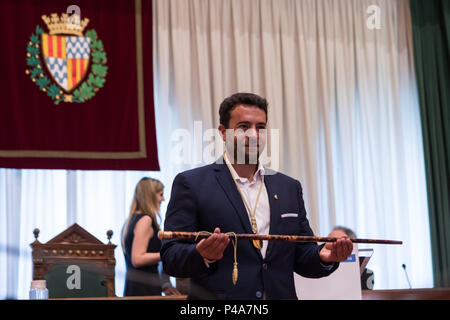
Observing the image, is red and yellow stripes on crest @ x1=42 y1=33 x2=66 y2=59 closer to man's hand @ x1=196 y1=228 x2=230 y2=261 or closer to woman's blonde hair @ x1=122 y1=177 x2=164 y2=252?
woman's blonde hair @ x1=122 y1=177 x2=164 y2=252

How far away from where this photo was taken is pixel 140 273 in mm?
4422

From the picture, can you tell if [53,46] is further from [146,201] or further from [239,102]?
[239,102]

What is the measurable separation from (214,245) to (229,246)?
0.29m

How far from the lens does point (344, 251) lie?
2.07m

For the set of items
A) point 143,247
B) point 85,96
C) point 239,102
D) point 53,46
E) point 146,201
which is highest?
point 53,46

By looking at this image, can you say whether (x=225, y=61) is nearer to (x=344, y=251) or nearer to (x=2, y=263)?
(x=2, y=263)

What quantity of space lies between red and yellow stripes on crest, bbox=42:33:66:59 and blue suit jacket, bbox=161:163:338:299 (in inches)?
145

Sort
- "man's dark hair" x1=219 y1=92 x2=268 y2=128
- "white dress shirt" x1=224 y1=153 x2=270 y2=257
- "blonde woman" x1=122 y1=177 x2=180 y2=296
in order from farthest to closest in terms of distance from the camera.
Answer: "blonde woman" x1=122 y1=177 x2=180 y2=296
"man's dark hair" x1=219 y1=92 x2=268 y2=128
"white dress shirt" x1=224 y1=153 x2=270 y2=257

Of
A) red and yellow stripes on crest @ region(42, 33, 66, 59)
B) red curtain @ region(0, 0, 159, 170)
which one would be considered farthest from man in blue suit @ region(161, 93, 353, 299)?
red and yellow stripes on crest @ region(42, 33, 66, 59)

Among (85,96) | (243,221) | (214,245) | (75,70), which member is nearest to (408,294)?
(243,221)

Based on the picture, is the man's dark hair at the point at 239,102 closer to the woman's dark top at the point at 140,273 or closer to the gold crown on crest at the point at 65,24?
the woman's dark top at the point at 140,273

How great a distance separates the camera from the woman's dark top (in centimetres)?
439

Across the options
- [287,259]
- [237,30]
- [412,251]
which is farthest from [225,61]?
[287,259]

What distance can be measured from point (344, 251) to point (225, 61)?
416 cm
